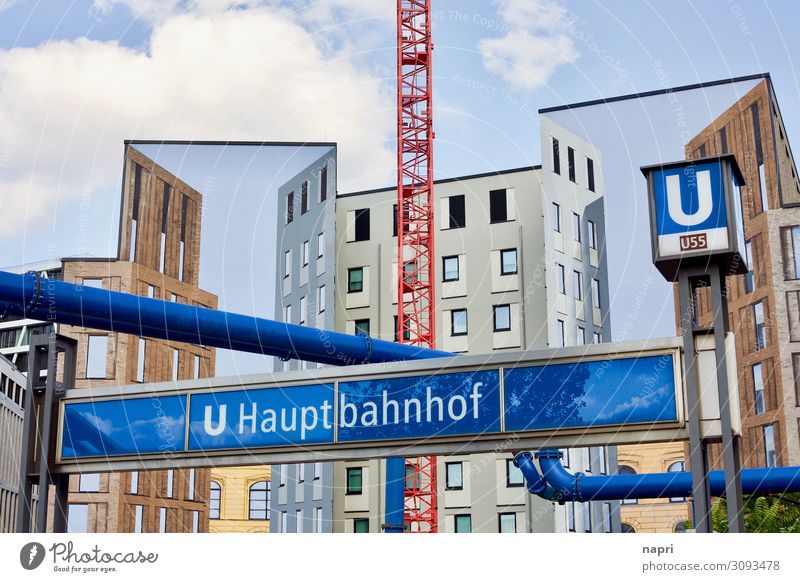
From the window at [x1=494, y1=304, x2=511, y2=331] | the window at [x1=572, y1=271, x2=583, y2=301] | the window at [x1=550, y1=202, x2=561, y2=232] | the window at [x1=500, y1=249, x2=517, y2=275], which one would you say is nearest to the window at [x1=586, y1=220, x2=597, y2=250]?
the window at [x1=572, y1=271, x2=583, y2=301]

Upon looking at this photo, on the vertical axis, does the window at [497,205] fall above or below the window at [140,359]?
above

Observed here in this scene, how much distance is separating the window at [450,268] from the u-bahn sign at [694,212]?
A: 64816 mm

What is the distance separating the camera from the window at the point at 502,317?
232ft

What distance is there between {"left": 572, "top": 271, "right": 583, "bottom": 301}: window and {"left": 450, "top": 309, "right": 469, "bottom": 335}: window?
295 inches

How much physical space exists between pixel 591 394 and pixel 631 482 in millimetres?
20240

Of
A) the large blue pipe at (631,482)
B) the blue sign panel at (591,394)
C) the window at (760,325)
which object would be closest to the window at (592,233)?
the window at (760,325)

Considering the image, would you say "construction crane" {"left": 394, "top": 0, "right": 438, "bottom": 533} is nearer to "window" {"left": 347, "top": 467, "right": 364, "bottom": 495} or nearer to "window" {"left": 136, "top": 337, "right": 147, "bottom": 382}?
"window" {"left": 347, "top": 467, "right": 364, "bottom": 495}

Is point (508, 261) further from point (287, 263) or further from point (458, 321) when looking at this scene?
point (287, 263)

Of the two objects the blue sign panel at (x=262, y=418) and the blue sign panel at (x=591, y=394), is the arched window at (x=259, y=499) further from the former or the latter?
the blue sign panel at (x=591, y=394)

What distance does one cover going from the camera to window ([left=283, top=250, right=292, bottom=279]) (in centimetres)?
7738

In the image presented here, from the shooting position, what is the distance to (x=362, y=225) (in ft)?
252

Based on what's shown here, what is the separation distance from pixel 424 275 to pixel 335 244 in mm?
7012
